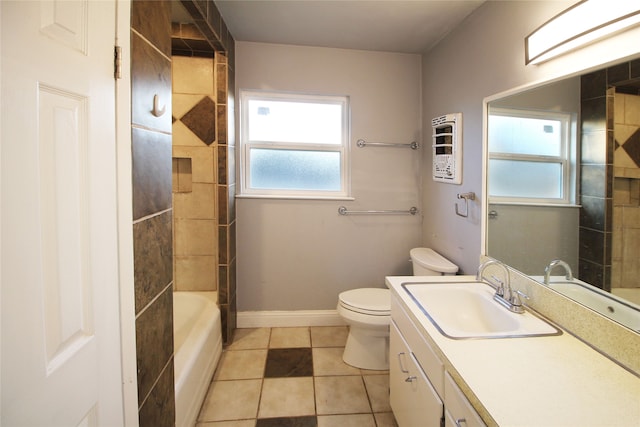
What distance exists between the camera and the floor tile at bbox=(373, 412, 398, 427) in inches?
71.1

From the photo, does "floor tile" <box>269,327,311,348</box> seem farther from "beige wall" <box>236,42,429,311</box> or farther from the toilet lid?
the toilet lid

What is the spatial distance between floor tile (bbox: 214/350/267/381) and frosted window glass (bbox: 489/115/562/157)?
6.46 ft

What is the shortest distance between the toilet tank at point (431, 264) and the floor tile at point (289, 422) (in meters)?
1.17

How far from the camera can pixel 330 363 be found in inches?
92.5

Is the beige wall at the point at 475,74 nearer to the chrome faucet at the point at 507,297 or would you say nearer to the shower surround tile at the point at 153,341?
the chrome faucet at the point at 507,297

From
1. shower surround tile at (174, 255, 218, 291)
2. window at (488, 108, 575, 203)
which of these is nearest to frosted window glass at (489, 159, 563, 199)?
window at (488, 108, 575, 203)

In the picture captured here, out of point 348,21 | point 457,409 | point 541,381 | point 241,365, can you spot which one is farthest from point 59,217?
point 348,21

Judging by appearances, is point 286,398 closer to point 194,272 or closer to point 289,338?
point 289,338

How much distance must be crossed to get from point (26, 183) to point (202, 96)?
2.03 m

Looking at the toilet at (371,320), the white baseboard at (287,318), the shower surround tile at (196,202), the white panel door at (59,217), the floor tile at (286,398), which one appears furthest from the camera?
the white baseboard at (287,318)

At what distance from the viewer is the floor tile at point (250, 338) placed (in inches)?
101

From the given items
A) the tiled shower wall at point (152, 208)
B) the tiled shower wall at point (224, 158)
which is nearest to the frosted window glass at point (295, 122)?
the tiled shower wall at point (224, 158)

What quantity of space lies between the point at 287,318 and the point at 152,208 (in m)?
1.93

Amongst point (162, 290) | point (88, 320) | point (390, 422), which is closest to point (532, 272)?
point (390, 422)
